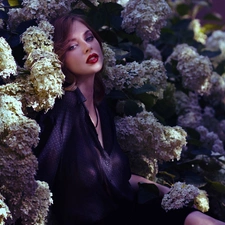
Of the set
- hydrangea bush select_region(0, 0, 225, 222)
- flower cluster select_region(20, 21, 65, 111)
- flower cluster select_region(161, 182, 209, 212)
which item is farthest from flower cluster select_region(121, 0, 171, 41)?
flower cluster select_region(161, 182, 209, 212)

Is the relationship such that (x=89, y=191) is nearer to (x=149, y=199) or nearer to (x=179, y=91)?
(x=149, y=199)

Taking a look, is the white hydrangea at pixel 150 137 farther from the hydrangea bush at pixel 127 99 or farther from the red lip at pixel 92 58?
the red lip at pixel 92 58

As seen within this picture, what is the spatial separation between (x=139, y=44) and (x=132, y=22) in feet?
0.88

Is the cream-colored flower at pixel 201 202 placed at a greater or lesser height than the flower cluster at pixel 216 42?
greater

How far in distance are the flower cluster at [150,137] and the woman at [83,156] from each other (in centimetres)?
9

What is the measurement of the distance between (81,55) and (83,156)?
12.0 inches

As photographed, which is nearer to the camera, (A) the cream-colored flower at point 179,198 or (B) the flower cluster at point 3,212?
(B) the flower cluster at point 3,212

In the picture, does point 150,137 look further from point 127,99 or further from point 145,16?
point 145,16

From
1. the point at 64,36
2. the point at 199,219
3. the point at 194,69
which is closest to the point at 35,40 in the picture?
the point at 64,36

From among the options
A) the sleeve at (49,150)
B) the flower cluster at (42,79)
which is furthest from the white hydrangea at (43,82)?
the sleeve at (49,150)

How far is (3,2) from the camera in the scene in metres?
2.24

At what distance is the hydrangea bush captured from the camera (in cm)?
159

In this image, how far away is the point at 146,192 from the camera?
1997 mm

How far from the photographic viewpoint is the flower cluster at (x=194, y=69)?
239 centimetres
